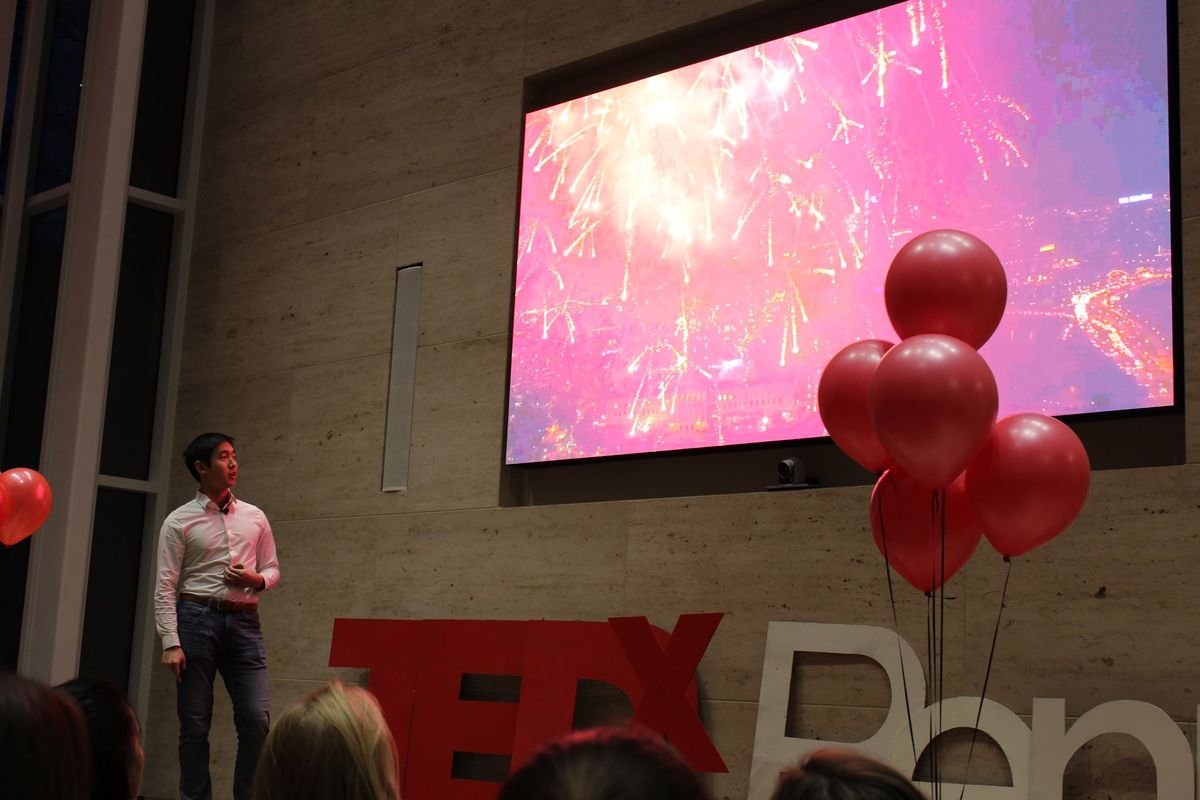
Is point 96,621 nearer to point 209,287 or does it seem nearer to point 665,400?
point 209,287

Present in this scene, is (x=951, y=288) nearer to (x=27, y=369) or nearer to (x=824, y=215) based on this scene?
(x=824, y=215)

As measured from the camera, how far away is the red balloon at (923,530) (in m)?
3.29

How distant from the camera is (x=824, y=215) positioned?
16.0 ft

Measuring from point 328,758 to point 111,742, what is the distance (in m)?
0.29

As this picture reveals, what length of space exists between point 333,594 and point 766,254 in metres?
2.72

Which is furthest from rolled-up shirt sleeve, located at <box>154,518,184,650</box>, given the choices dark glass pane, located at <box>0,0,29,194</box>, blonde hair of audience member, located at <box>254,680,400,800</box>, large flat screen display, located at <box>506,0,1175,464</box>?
dark glass pane, located at <box>0,0,29,194</box>

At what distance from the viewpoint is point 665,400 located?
5250mm

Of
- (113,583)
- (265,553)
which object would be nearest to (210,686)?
(265,553)

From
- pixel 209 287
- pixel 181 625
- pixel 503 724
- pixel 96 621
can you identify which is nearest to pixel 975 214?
pixel 503 724

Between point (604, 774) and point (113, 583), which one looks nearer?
point (604, 774)

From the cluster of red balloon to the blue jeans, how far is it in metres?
2.89

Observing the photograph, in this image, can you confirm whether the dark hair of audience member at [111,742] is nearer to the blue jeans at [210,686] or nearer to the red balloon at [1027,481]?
the red balloon at [1027,481]

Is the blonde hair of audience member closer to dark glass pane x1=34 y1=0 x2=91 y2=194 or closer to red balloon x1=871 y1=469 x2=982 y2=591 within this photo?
red balloon x1=871 y1=469 x2=982 y2=591

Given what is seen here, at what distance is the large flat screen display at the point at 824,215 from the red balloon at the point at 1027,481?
1.08 metres
